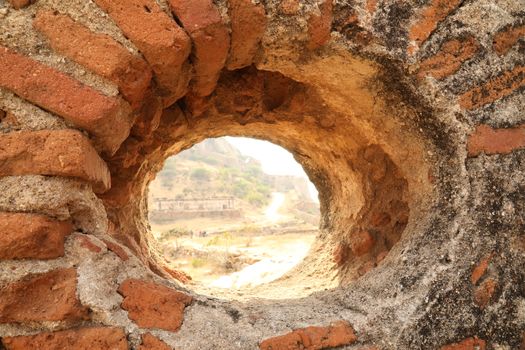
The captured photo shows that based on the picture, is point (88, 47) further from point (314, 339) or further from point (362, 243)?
point (362, 243)

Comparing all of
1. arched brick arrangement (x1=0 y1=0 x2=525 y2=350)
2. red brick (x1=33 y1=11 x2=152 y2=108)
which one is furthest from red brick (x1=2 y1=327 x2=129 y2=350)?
red brick (x1=33 y1=11 x2=152 y2=108)

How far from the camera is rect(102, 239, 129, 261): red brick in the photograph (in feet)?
3.63

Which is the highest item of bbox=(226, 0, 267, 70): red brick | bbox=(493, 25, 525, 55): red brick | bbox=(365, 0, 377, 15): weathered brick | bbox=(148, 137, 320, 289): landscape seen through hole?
bbox=(365, 0, 377, 15): weathered brick

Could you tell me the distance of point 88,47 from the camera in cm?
102

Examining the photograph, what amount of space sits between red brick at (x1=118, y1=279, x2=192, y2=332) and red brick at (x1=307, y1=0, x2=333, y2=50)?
2.81ft

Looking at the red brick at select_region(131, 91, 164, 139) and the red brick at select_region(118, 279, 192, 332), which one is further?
the red brick at select_region(131, 91, 164, 139)

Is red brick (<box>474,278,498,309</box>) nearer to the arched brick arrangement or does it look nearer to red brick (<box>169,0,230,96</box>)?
the arched brick arrangement

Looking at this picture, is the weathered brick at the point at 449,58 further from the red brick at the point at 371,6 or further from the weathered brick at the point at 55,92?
the weathered brick at the point at 55,92

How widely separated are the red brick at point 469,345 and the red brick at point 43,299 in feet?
3.24

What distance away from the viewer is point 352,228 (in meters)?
2.45

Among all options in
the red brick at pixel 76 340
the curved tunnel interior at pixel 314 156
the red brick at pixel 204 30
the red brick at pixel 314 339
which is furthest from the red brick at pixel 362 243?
the red brick at pixel 76 340

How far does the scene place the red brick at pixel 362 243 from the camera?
2.18m

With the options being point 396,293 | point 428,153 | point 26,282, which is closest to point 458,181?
point 428,153

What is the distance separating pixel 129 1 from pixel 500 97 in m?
1.11
